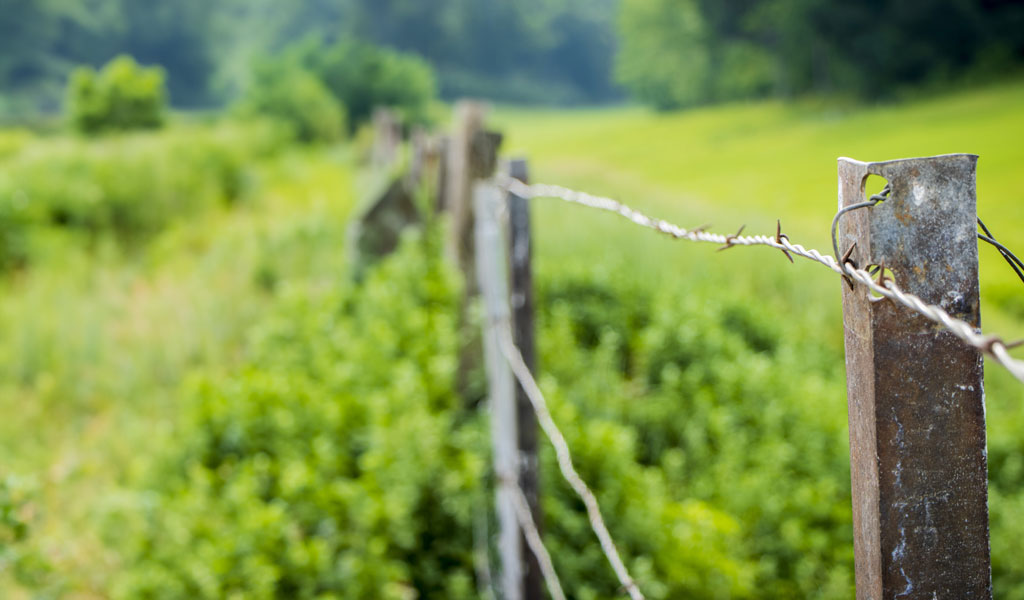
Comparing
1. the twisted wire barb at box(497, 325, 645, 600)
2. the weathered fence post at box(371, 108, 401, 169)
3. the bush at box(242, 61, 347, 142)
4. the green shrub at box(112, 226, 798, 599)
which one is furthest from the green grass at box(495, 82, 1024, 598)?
the bush at box(242, 61, 347, 142)

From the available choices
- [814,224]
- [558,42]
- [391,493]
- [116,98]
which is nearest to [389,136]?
[814,224]

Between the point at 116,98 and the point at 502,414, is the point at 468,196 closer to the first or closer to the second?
the point at 502,414

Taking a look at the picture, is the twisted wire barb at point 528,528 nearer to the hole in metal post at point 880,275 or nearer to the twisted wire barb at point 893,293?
the twisted wire barb at point 893,293

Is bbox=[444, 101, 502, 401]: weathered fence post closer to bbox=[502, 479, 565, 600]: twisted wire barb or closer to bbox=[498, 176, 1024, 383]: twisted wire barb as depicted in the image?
bbox=[502, 479, 565, 600]: twisted wire barb

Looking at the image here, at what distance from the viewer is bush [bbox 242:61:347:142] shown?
77.7ft

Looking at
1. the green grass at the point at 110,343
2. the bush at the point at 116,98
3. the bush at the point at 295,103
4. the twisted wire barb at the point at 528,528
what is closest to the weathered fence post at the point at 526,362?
the twisted wire barb at the point at 528,528

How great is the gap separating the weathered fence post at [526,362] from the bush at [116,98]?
17.5 meters

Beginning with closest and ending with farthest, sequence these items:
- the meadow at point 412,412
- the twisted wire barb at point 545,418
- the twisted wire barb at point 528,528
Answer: the twisted wire barb at point 545,418 < the twisted wire barb at point 528,528 < the meadow at point 412,412

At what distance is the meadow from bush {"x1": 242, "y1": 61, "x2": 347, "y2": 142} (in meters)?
16.2

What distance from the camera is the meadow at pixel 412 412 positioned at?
2.39 m

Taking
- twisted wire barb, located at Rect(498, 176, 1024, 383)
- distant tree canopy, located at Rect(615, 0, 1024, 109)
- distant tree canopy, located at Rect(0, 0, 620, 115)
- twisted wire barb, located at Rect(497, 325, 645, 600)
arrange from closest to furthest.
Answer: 1. twisted wire barb, located at Rect(498, 176, 1024, 383)
2. twisted wire barb, located at Rect(497, 325, 645, 600)
3. distant tree canopy, located at Rect(615, 0, 1024, 109)
4. distant tree canopy, located at Rect(0, 0, 620, 115)

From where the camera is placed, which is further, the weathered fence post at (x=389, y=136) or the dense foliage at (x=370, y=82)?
the dense foliage at (x=370, y=82)

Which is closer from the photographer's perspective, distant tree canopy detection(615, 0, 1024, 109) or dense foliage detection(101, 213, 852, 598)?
dense foliage detection(101, 213, 852, 598)

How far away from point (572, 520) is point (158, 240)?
7.82m
